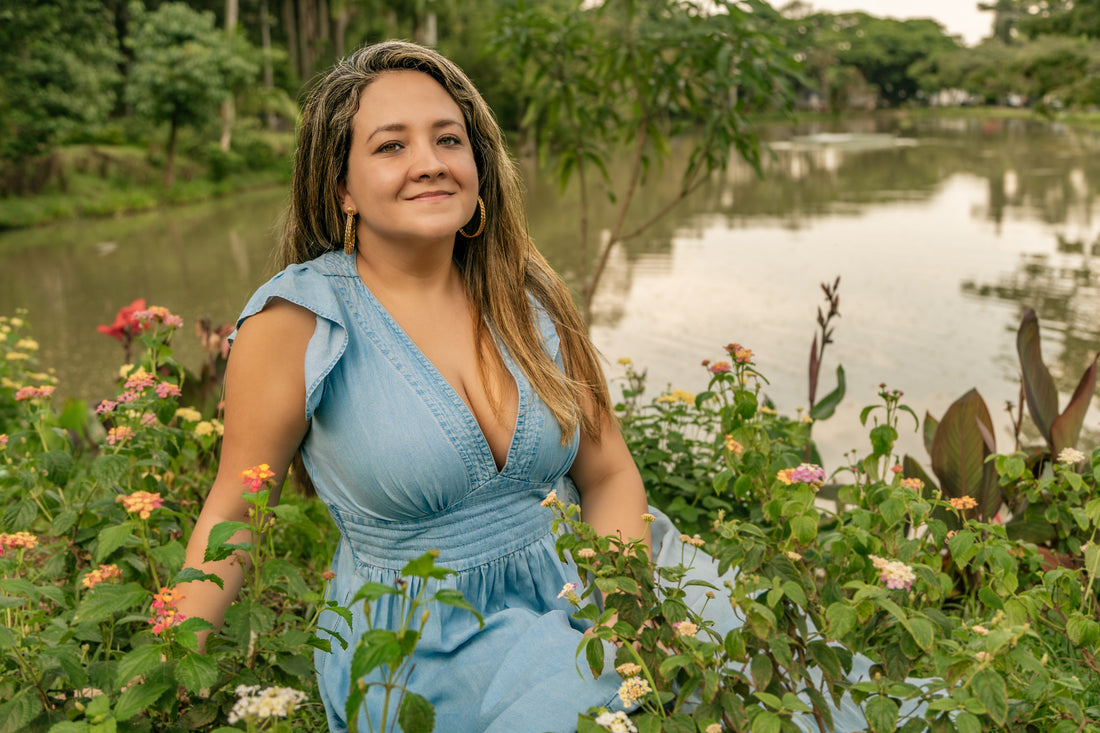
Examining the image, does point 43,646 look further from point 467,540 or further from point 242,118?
point 242,118

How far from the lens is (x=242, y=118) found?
24.8 meters

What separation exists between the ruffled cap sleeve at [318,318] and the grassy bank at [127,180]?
43.0ft

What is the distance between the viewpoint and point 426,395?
1.63 meters

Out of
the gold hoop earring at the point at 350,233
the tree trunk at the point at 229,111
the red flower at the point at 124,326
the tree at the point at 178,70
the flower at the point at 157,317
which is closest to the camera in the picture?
the gold hoop earring at the point at 350,233

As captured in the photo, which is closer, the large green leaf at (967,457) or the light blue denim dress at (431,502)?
the light blue denim dress at (431,502)

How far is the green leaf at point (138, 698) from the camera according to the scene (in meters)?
1.15

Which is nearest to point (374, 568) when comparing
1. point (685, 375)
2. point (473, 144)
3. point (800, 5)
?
point (473, 144)

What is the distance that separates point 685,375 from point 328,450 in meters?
4.29

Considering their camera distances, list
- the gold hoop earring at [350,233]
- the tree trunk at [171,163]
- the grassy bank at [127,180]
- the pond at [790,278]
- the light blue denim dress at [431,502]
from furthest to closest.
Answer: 1. the tree trunk at [171,163]
2. the grassy bank at [127,180]
3. the pond at [790,278]
4. the gold hoop earring at [350,233]
5. the light blue denim dress at [431,502]

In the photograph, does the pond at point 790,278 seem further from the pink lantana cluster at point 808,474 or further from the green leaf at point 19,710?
the pink lantana cluster at point 808,474

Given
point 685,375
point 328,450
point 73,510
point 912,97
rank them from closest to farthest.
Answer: point 328,450 → point 73,510 → point 685,375 → point 912,97

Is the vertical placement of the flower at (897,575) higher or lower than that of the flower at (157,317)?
lower

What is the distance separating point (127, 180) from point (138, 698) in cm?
1982

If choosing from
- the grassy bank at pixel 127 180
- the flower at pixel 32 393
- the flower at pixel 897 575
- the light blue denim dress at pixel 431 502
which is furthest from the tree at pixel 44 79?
the flower at pixel 897 575
